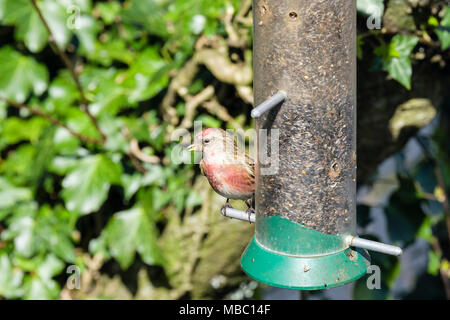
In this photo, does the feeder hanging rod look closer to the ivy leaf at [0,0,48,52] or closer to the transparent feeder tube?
the transparent feeder tube

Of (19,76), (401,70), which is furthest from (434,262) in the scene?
(19,76)

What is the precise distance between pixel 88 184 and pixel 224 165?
1.24m

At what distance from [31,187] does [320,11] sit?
2.39 metres

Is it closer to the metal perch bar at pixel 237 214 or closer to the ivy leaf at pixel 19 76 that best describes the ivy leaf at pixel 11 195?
the ivy leaf at pixel 19 76

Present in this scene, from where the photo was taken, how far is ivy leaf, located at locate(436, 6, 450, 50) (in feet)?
9.33

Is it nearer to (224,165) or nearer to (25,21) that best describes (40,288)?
A: (25,21)

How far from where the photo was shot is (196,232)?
3.75m

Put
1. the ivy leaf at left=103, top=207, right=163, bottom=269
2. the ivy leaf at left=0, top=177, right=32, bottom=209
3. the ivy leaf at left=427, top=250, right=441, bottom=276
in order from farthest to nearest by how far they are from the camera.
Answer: the ivy leaf at left=427, top=250, right=441, bottom=276 < the ivy leaf at left=0, top=177, right=32, bottom=209 < the ivy leaf at left=103, top=207, right=163, bottom=269

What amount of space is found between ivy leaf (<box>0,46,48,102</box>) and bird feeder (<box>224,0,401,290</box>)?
1933 millimetres

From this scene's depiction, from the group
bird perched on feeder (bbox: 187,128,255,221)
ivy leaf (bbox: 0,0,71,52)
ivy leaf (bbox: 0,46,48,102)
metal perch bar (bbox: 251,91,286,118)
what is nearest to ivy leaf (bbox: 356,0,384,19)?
metal perch bar (bbox: 251,91,286,118)

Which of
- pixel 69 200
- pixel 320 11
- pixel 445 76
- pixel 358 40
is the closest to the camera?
pixel 320 11

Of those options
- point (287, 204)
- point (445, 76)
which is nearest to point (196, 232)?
point (287, 204)

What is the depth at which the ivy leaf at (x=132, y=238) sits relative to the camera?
12.2 ft

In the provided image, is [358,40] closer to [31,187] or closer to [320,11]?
[320,11]
